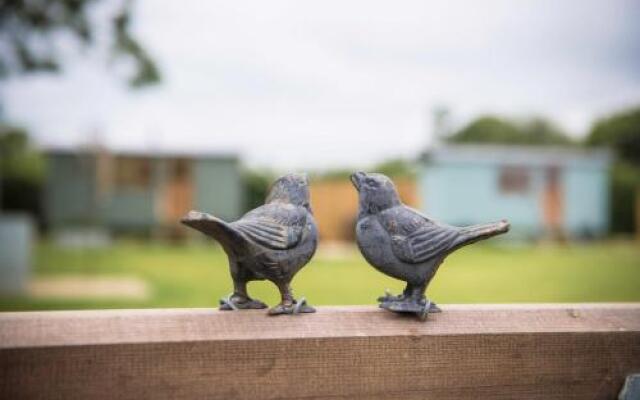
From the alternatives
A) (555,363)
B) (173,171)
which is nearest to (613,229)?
(173,171)

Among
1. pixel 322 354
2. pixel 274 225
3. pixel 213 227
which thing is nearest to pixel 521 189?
pixel 274 225

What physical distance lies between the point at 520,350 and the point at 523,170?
18.4m

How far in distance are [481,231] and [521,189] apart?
18.3 m

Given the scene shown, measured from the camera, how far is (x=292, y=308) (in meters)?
1.75

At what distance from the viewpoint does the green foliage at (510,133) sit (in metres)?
36.1

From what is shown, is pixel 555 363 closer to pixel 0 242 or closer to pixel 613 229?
pixel 0 242

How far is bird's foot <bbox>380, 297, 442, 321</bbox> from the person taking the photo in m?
1.75

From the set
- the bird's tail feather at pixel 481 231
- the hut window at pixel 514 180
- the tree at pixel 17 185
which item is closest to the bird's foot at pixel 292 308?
the bird's tail feather at pixel 481 231

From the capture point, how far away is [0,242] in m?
8.43

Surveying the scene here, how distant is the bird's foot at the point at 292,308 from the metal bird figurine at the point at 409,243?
0.23 metres

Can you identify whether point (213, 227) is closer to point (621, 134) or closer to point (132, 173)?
point (132, 173)

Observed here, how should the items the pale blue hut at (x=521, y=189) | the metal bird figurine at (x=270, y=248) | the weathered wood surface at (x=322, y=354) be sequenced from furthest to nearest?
the pale blue hut at (x=521, y=189)
the metal bird figurine at (x=270, y=248)
the weathered wood surface at (x=322, y=354)

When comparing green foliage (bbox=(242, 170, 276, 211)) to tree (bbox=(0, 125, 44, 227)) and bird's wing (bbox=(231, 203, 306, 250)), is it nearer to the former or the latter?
tree (bbox=(0, 125, 44, 227))

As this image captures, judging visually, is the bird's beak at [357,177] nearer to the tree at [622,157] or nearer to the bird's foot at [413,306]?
the bird's foot at [413,306]
